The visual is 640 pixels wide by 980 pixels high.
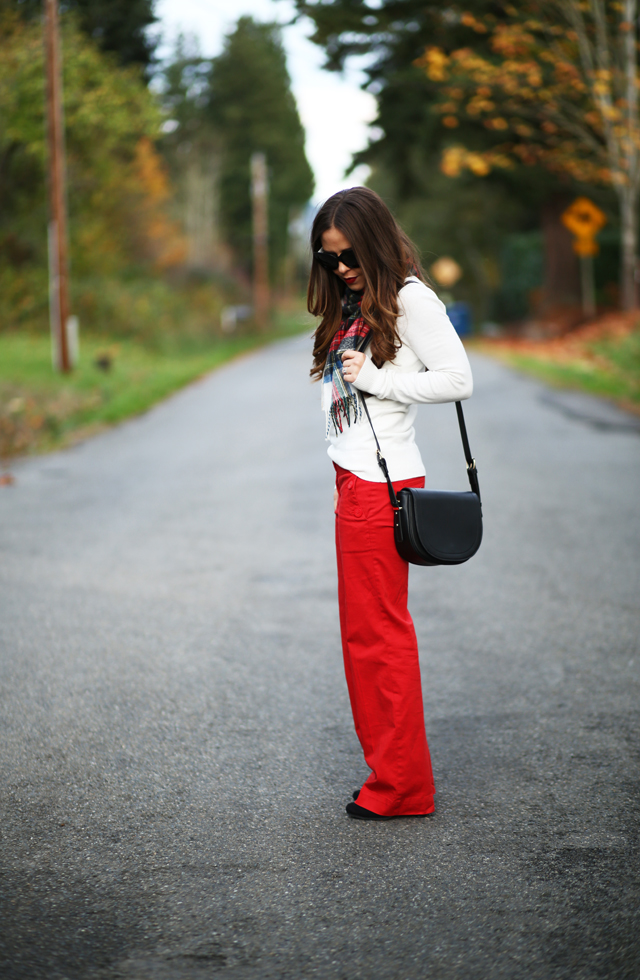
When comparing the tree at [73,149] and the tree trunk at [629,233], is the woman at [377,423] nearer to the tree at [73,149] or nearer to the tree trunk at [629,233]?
the tree at [73,149]

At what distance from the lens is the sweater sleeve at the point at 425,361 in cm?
307

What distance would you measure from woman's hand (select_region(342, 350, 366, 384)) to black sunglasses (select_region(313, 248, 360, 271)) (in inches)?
Answer: 10.6

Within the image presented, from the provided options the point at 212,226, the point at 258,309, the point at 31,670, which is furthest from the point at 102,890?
the point at 212,226

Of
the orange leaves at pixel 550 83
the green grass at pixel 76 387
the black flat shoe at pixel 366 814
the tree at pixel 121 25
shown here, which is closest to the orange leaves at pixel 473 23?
the orange leaves at pixel 550 83

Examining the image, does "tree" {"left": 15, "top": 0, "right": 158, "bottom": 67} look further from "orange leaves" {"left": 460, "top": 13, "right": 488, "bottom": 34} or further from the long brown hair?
the long brown hair

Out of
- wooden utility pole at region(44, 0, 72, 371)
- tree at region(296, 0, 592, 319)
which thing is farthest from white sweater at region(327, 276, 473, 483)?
tree at region(296, 0, 592, 319)

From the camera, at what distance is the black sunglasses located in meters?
3.13

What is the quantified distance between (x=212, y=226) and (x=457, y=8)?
38.5 meters

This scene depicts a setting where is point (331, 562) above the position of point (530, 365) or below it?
above

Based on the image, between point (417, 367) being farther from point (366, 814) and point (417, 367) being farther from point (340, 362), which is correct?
point (366, 814)

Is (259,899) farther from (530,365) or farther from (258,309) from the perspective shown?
(258,309)

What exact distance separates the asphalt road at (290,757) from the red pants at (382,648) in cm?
15

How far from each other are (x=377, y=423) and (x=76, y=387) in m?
13.8

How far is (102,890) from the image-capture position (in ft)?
9.49
